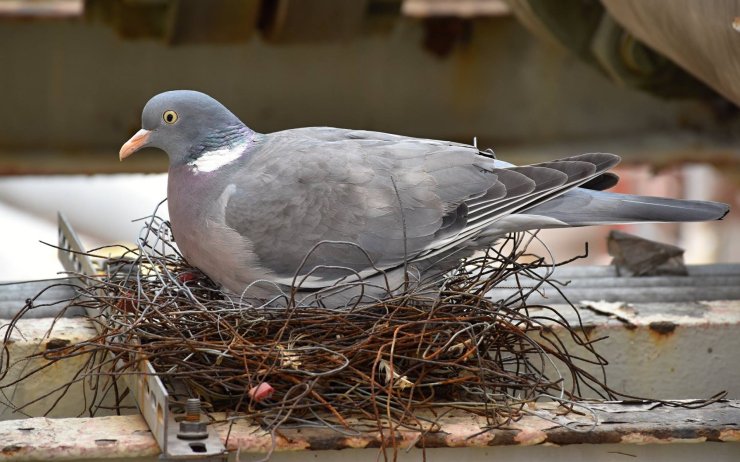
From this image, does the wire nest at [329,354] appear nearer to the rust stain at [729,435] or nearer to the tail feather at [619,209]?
the tail feather at [619,209]

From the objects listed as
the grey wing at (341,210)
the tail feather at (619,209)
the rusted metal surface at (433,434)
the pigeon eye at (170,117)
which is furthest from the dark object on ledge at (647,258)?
the pigeon eye at (170,117)

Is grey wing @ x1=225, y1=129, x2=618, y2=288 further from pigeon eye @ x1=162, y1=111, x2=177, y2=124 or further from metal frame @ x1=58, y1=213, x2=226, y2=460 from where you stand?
metal frame @ x1=58, y1=213, x2=226, y2=460

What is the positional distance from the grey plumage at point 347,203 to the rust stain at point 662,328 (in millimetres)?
450

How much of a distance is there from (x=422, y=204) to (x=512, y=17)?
141 inches

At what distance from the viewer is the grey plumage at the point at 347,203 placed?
11.1ft

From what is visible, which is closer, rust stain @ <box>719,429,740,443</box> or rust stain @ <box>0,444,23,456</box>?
rust stain @ <box>0,444,23,456</box>

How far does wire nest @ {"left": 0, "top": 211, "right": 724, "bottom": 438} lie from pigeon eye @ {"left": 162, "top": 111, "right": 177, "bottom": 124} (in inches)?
17.8

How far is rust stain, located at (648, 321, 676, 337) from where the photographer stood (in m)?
3.69

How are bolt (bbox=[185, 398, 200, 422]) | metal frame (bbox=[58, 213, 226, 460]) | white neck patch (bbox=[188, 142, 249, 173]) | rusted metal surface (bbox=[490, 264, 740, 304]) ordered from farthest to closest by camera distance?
rusted metal surface (bbox=[490, 264, 740, 304]) < white neck patch (bbox=[188, 142, 249, 173]) < bolt (bbox=[185, 398, 200, 422]) < metal frame (bbox=[58, 213, 226, 460])

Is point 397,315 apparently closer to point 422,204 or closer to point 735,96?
point 422,204

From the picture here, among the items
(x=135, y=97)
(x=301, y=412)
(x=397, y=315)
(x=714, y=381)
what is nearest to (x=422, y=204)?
(x=397, y=315)

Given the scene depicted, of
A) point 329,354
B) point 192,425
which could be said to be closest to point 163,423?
point 192,425

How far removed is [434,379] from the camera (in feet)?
10.2

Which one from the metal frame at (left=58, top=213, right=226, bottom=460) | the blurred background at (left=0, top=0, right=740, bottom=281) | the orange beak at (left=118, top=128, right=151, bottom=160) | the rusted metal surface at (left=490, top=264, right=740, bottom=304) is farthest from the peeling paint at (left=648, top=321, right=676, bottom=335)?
the blurred background at (left=0, top=0, right=740, bottom=281)
